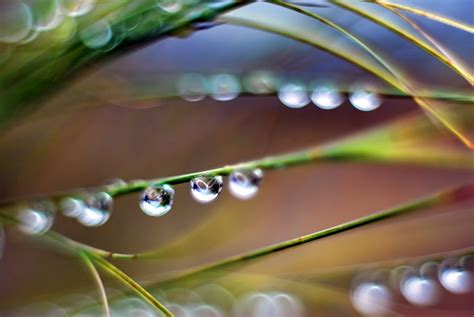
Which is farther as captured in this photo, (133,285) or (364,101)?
(364,101)

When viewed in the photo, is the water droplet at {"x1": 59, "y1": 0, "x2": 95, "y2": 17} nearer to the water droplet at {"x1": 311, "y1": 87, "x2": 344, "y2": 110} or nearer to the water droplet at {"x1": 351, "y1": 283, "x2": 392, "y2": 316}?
the water droplet at {"x1": 311, "y1": 87, "x2": 344, "y2": 110}

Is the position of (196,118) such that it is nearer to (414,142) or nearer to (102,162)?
(102,162)

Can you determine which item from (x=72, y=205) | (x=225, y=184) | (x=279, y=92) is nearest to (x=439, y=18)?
(x=279, y=92)

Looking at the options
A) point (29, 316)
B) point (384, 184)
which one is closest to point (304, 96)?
point (29, 316)

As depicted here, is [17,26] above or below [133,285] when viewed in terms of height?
above

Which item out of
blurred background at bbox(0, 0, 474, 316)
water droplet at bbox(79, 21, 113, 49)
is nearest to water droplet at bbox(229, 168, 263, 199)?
water droplet at bbox(79, 21, 113, 49)

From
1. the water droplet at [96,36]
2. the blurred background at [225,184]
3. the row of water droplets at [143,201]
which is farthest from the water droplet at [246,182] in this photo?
the blurred background at [225,184]

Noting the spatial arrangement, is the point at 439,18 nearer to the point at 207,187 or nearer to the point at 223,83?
A: the point at 207,187
